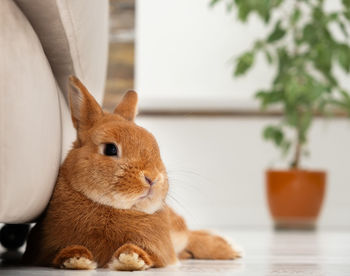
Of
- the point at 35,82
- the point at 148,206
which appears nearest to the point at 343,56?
the point at 148,206

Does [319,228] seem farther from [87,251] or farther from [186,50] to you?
[87,251]

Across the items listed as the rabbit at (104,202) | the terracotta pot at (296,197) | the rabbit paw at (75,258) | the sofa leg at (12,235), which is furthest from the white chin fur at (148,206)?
the terracotta pot at (296,197)

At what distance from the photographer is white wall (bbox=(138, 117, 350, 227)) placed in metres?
2.87

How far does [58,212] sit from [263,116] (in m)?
2.19

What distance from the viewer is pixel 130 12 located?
297 centimetres

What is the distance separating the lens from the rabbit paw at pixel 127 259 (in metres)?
0.80

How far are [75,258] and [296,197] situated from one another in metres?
1.92

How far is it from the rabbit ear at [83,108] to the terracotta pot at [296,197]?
71.7 inches

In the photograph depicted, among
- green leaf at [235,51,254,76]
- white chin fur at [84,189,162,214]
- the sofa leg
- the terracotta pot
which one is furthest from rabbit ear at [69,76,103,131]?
the terracotta pot

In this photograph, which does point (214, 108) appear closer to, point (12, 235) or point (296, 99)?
point (296, 99)

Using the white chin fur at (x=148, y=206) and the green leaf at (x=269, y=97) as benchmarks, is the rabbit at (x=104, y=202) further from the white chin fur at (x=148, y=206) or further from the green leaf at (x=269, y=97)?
the green leaf at (x=269, y=97)

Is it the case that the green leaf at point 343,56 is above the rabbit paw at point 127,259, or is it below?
above

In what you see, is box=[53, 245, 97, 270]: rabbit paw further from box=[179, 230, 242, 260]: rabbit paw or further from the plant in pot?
the plant in pot

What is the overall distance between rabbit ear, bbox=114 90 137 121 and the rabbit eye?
126 mm
